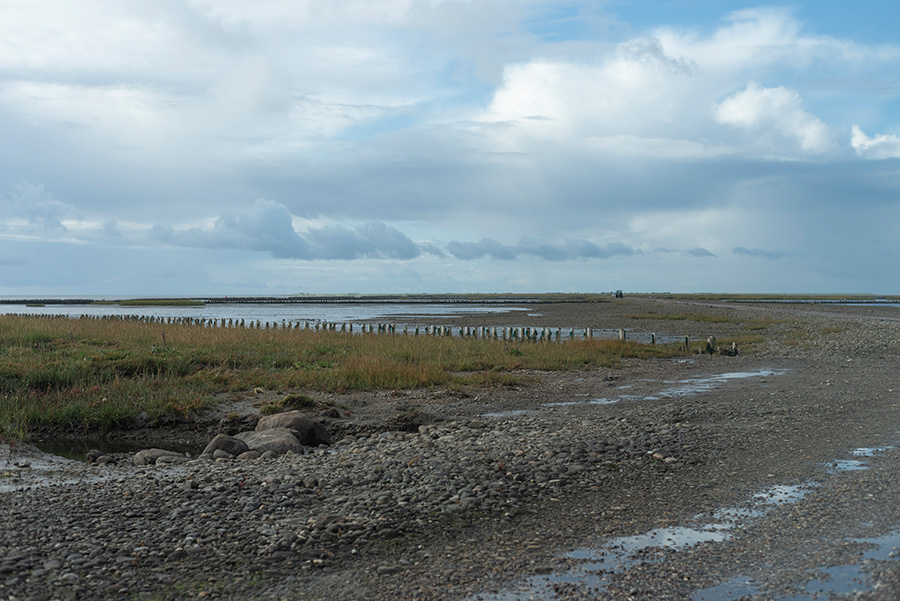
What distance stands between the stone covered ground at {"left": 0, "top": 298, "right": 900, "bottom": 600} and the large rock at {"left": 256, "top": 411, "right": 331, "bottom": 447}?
0.39 m

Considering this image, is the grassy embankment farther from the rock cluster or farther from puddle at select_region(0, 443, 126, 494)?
the rock cluster

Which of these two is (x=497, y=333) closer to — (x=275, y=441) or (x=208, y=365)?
(x=208, y=365)

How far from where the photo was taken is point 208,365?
21969mm

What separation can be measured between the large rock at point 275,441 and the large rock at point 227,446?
164mm

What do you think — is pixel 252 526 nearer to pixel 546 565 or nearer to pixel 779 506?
pixel 546 565

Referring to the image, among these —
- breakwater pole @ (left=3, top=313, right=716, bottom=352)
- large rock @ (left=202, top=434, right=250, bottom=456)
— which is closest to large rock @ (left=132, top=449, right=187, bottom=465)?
large rock @ (left=202, top=434, right=250, bottom=456)

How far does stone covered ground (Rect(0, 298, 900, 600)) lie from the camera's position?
5.93m

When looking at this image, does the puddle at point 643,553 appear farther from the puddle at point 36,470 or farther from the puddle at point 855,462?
the puddle at point 36,470

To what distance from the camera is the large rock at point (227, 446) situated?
11805 millimetres

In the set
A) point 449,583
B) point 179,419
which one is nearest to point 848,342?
point 179,419

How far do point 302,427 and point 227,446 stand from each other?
1715mm

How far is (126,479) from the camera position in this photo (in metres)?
9.51

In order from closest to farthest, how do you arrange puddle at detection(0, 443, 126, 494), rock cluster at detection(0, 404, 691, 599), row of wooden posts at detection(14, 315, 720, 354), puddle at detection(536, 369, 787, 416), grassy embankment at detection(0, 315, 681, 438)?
rock cluster at detection(0, 404, 691, 599) → puddle at detection(0, 443, 126, 494) → grassy embankment at detection(0, 315, 681, 438) → puddle at detection(536, 369, 787, 416) → row of wooden posts at detection(14, 315, 720, 354)

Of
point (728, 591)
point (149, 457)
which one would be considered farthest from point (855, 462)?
point (149, 457)
